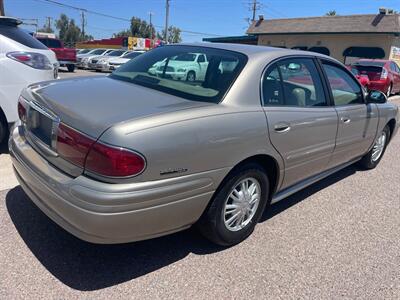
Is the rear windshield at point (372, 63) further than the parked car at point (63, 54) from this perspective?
No

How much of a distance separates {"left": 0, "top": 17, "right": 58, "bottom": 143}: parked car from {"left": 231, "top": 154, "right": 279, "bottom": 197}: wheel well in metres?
3.02

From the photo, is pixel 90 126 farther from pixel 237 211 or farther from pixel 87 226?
pixel 237 211

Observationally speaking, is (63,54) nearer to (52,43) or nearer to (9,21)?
(52,43)

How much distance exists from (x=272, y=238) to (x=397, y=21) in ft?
88.1

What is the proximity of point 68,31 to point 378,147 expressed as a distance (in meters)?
113

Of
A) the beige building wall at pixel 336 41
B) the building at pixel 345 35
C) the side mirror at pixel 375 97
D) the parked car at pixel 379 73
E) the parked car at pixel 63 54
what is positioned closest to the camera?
the side mirror at pixel 375 97

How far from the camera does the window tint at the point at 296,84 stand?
3.10 m

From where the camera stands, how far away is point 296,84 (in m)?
3.43

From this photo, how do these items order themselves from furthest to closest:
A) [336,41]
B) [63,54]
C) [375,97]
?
1. [336,41]
2. [63,54]
3. [375,97]

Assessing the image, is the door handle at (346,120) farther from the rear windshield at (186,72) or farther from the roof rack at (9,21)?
the roof rack at (9,21)

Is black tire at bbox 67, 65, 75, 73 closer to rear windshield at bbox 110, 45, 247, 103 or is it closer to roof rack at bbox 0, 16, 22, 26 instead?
roof rack at bbox 0, 16, 22, 26

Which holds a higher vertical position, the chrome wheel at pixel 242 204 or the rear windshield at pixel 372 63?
the rear windshield at pixel 372 63

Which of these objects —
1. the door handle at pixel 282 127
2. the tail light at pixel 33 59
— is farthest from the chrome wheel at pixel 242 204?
the tail light at pixel 33 59

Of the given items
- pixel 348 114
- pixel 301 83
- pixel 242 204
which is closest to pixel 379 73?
pixel 348 114
